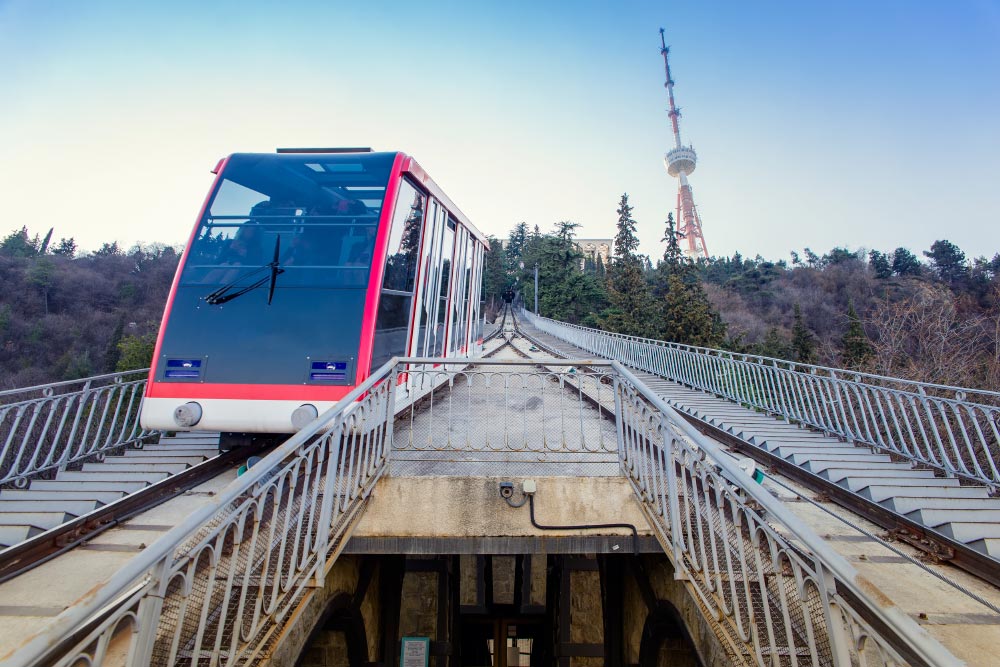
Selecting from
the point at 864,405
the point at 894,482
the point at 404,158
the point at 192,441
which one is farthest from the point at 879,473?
the point at 192,441

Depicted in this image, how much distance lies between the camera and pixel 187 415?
427 cm

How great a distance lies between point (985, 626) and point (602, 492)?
2375 mm

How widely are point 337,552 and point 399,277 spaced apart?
3.17 metres

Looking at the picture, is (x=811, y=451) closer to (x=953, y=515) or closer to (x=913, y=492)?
(x=913, y=492)

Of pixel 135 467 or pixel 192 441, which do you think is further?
pixel 192 441

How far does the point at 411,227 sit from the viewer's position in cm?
573

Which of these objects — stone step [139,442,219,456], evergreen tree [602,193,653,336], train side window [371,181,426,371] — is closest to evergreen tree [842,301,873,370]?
evergreen tree [602,193,653,336]

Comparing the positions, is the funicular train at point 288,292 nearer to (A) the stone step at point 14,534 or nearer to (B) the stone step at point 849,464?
(A) the stone step at point 14,534

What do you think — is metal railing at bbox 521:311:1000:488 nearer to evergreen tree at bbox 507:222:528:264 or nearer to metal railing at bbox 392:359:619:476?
metal railing at bbox 392:359:619:476

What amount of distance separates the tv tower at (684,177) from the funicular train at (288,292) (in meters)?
93.3

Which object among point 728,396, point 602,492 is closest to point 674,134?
point 728,396

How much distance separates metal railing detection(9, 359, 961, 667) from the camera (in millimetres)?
1587

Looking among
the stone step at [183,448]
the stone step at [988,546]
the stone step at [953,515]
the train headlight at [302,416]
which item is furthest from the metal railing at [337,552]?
the stone step at [183,448]

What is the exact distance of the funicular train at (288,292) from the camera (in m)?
4.36
